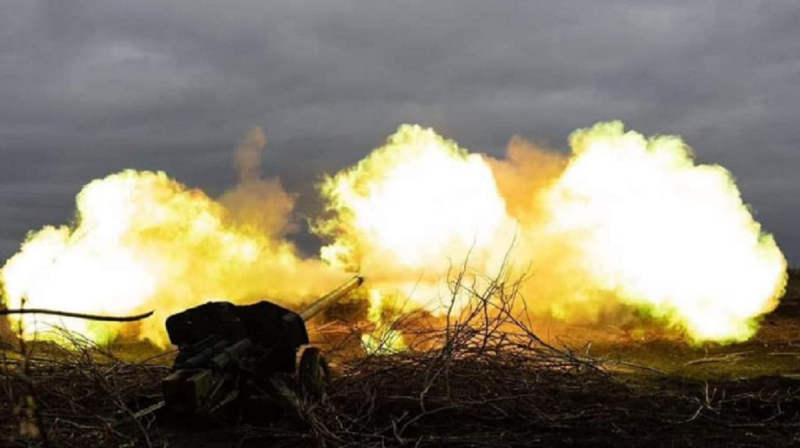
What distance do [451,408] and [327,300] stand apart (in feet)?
14.2

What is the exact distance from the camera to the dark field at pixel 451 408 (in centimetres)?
836

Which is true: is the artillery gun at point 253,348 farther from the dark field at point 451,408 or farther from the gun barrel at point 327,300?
the gun barrel at point 327,300

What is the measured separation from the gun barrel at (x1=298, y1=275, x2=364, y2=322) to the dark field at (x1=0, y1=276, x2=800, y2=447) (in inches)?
35.8

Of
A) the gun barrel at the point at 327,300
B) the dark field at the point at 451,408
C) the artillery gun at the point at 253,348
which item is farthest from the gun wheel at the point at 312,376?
the gun barrel at the point at 327,300

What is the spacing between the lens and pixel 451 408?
9438 mm

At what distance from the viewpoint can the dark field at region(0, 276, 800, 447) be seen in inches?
329

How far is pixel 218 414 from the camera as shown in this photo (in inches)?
356

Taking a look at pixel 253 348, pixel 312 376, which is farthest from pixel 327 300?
pixel 253 348

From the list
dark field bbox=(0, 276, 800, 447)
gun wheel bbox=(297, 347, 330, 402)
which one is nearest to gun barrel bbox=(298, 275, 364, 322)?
dark field bbox=(0, 276, 800, 447)

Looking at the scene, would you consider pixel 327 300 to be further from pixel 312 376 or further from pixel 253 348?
pixel 253 348

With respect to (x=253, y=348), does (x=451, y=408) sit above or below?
below

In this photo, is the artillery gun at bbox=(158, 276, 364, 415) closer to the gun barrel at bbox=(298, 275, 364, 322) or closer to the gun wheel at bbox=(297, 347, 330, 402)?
the gun wheel at bbox=(297, 347, 330, 402)

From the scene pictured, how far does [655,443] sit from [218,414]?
14.8ft

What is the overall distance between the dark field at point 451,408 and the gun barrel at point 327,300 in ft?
2.98
